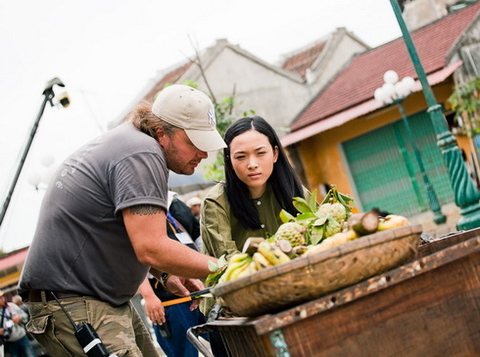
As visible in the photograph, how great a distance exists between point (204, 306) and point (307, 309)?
1.69 metres

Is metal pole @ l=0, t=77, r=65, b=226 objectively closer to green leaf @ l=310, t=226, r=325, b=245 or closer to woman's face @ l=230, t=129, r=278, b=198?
woman's face @ l=230, t=129, r=278, b=198

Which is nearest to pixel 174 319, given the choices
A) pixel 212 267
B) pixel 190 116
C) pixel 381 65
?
pixel 190 116

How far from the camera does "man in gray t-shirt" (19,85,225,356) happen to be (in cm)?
319

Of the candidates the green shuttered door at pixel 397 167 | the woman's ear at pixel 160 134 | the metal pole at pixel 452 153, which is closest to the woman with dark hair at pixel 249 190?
the woman's ear at pixel 160 134

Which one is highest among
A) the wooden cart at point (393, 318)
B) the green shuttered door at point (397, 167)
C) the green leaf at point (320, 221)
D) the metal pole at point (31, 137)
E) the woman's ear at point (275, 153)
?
the metal pole at point (31, 137)

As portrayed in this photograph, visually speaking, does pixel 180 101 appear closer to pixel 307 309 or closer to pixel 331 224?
pixel 331 224

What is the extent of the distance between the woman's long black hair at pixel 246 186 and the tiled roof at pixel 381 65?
1713 centimetres

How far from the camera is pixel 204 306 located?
3.83 m

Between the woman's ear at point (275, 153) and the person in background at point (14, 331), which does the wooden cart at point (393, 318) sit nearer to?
the woman's ear at point (275, 153)

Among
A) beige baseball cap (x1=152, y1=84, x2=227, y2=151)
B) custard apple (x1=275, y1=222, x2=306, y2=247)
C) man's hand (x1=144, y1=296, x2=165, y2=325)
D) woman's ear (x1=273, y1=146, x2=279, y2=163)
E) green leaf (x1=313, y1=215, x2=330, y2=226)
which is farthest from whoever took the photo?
man's hand (x1=144, y1=296, x2=165, y2=325)

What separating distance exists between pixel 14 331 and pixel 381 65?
55.1 feet

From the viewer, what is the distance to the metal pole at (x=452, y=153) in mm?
11062

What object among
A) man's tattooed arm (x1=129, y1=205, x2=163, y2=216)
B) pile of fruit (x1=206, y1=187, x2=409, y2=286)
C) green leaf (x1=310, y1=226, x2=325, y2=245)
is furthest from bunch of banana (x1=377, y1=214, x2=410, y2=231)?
man's tattooed arm (x1=129, y1=205, x2=163, y2=216)

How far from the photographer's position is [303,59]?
3152 centimetres
